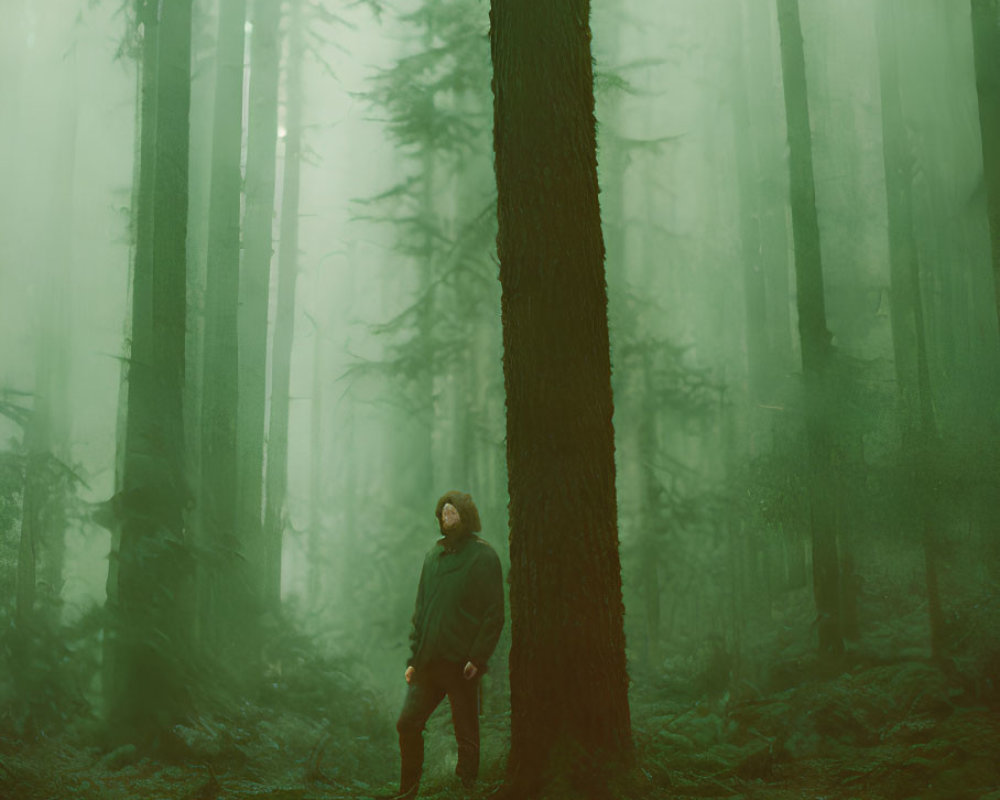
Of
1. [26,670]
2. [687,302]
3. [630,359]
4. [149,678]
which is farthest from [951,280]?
[26,670]

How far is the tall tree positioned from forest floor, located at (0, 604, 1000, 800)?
4817 mm

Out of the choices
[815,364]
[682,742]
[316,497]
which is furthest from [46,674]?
[316,497]

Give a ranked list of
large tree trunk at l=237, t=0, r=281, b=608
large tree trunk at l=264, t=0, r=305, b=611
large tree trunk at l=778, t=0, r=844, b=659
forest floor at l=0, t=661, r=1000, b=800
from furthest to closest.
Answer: large tree trunk at l=264, t=0, r=305, b=611
large tree trunk at l=237, t=0, r=281, b=608
large tree trunk at l=778, t=0, r=844, b=659
forest floor at l=0, t=661, r=1000, b=800

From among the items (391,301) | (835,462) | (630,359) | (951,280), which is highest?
(391,301)

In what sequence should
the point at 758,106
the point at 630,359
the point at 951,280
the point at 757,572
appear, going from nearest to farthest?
1. the point at 630,359
2. the point at 757,572
3. the point at 951,280
4. the point at 758,106

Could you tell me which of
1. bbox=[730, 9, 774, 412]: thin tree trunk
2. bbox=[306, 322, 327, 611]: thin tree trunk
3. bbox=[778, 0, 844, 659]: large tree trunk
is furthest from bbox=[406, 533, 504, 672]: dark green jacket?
bbox=[730, 9, 774, 412]: thin tree trunk

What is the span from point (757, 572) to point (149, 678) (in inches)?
412

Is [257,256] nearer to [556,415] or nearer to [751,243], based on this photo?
[751,243]

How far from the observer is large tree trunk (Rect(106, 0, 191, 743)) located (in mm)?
8078

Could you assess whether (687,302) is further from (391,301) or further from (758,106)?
(391,301)

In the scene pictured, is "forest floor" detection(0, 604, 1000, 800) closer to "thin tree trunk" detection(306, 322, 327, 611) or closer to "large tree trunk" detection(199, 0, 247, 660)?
"large tree trunk" detection(199, 0, 247, 660)

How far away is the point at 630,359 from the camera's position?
38.4 ft

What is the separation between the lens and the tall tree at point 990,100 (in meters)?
10.3

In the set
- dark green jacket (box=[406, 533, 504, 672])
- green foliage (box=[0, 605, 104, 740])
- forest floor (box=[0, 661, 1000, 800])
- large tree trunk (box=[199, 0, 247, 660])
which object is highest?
large tree trunk (box=[199, 0, 247, 660])
